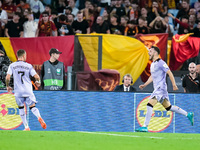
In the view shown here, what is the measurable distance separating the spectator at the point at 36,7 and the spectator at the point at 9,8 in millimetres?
733

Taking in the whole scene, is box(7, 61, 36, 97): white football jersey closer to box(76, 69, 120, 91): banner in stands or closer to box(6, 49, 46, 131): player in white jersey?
box(6, 49, 46, 131): player in white jersey

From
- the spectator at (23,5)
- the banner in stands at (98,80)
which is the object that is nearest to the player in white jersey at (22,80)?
the banner in stands at (98,80)

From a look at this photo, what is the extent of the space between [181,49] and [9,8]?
726 centimetres

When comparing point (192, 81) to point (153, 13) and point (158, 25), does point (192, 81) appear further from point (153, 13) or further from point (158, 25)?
point (153, 13)

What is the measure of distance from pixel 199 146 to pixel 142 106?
5.13 metres

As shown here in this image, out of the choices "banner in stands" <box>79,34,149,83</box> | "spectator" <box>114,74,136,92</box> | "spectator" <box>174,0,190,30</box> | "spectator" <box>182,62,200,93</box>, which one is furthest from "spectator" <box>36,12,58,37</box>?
"spectator" <box>182,62,200,93</box>

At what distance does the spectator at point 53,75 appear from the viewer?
13.6m

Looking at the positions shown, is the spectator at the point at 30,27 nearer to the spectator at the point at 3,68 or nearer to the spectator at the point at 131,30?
the spectator at the point at 131,30

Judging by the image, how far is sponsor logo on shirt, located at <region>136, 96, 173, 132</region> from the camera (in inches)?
507

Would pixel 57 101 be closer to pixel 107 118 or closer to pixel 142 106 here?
pixel 107 118

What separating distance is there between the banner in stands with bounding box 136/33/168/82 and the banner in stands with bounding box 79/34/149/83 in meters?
0.22

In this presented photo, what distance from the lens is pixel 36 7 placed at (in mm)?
19891

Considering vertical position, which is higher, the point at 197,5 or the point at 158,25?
the point at 197,5

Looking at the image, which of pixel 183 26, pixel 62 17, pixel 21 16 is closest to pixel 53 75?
pixel 62 17
